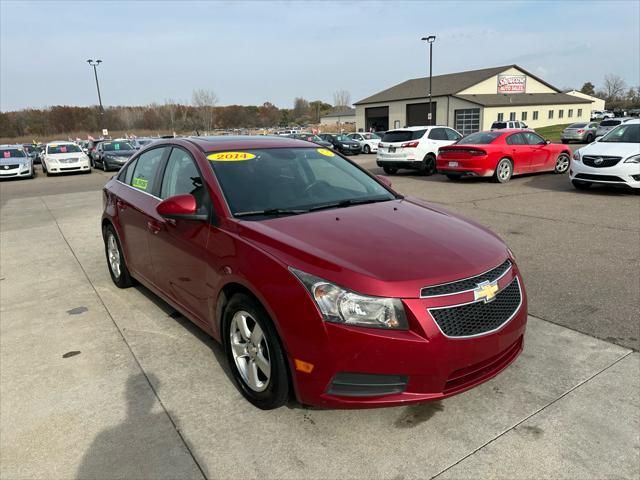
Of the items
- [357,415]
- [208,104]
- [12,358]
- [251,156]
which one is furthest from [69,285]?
[208,104]

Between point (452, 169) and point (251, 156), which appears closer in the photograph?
point (251, 156)

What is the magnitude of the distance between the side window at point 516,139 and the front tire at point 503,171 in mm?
574

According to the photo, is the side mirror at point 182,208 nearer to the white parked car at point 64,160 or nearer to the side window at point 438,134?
the side window at point 438,134

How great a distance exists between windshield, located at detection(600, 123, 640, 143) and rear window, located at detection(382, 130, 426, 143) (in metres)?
5.73

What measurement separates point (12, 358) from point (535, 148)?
45.5ft

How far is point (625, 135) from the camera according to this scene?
434 inches

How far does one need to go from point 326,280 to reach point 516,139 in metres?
12.9

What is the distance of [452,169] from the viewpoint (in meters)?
13.5

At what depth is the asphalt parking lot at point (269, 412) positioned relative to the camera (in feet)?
8.04

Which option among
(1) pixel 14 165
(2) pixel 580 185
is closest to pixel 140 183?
(2) pixel 580 185

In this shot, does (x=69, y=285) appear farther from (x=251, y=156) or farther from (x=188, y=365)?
(x=251, y=156)

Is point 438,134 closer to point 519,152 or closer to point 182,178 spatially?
point 519,152

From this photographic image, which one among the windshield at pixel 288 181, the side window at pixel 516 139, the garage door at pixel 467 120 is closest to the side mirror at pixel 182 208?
the windshield at pixel 288 181

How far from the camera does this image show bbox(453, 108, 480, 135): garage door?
5134cm
